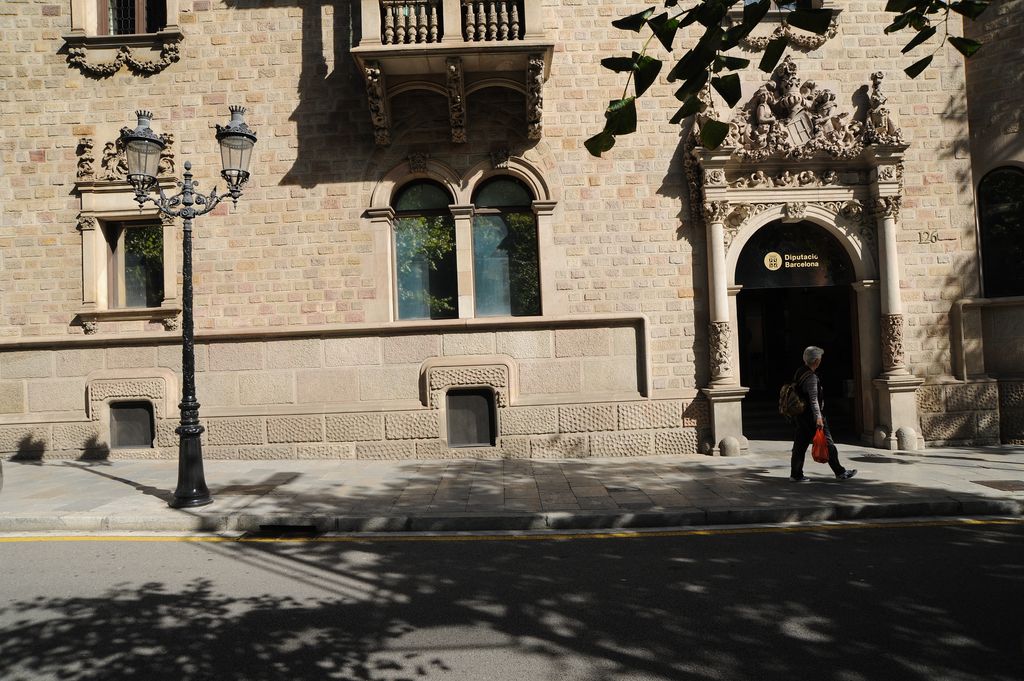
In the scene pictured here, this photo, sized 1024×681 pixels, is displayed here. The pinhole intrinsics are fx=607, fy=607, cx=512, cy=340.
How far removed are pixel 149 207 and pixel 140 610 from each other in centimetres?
883

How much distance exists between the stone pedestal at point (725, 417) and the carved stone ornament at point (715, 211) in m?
2.96

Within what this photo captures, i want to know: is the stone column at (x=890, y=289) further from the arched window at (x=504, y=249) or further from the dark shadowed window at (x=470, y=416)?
the dark shadowed window at (x=470, y=416)

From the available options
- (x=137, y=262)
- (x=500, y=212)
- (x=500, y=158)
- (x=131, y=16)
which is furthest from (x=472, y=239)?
(x=131, y=16)

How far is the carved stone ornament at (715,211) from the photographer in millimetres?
10617

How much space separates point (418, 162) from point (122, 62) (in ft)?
18.6

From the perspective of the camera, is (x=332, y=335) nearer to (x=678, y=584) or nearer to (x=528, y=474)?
(x=528, y=474)

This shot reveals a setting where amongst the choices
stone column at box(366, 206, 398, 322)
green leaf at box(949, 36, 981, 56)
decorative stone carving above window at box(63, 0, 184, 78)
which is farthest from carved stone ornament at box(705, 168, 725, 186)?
decorative stone carving above window at box(63, 0, 184, 78)

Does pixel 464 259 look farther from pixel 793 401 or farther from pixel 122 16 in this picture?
pixel 122 16

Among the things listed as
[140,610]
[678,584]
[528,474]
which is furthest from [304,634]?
[528,474]

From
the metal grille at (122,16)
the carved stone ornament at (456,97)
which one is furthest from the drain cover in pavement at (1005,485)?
the metal grille at (122,16)

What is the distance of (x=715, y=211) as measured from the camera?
10617 millimetres

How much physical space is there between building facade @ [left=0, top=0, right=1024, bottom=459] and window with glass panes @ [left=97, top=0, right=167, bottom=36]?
28cm

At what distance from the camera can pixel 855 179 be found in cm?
1095

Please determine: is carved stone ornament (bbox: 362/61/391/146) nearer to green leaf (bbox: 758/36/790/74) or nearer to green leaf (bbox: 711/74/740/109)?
green leaf (bbox: 758/36/790/74)
